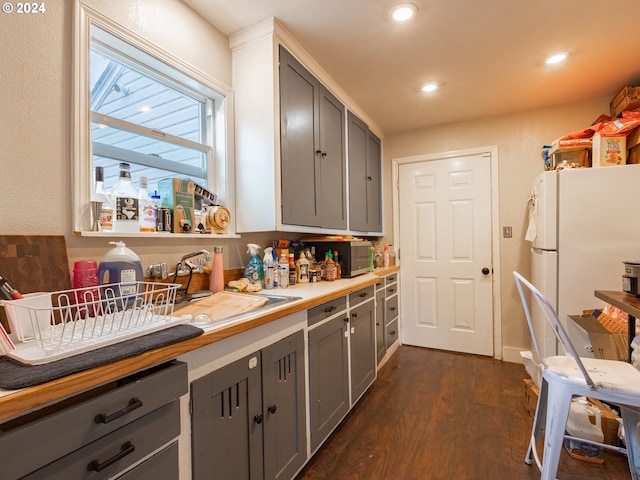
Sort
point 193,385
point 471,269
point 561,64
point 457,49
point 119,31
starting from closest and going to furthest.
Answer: point 193,385
point 119,31
point 457,49
point 561,64
point 471,269

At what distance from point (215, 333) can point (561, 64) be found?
2.81m

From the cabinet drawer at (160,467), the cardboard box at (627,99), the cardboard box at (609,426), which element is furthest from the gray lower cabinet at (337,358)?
the cardboard box at (627,99)

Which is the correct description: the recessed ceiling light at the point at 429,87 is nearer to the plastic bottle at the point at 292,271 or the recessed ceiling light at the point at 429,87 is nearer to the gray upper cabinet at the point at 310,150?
the gray upper cabinet at the point at 310,150

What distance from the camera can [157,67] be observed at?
1555 mm

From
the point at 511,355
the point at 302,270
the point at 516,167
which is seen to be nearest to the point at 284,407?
the point at 302,270

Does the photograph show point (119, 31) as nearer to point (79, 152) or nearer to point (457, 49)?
point (79, 152)

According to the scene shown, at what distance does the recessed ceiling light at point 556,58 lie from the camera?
2.00 metres

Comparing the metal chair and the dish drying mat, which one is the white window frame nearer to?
the dish drying mat

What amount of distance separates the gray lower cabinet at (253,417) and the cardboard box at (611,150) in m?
2.33

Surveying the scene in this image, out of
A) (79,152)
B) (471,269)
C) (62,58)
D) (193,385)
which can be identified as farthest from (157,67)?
(471,269)

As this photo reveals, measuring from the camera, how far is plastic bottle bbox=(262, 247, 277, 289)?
1.85m

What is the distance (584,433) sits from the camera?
1625 mm

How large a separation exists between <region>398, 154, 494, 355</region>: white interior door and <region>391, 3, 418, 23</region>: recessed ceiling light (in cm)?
179

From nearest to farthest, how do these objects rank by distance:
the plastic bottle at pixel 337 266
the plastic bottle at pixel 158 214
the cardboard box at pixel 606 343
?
the plastic bottle at pixel 158 214
the cardboard box at pixel 606 343
the plastic bottle at pixel 337 266
